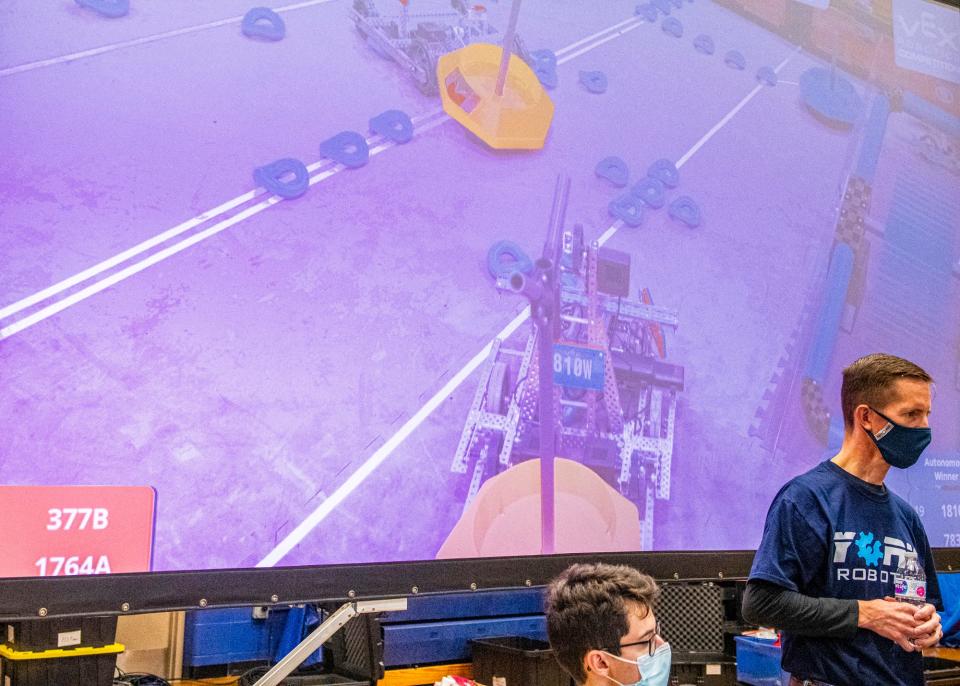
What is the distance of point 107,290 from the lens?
2492mm

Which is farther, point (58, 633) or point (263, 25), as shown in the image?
point (263, 25)

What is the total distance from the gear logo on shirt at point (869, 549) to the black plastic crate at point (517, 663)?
1.10m

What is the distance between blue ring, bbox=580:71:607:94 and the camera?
11.5 feet

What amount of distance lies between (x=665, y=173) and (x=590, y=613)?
2188 mm

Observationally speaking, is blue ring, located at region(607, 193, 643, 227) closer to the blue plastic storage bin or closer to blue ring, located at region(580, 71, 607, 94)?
blue ring, located at region(580, 71, 607, 94)

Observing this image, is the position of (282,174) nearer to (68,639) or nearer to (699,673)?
(68,639)

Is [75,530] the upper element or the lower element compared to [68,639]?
upper

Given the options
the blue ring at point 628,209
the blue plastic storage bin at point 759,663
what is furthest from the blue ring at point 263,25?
the blue plastic storage bin at point 759,663

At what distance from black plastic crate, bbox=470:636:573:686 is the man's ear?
1169 millimetres

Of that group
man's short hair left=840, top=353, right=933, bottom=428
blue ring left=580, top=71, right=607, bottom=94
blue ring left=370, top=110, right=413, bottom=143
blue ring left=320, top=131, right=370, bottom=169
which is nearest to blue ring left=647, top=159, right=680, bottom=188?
blue ring left=580, top=71, right=607, bottom=94

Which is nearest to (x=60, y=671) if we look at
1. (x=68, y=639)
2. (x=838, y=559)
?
(x=68, y=639)

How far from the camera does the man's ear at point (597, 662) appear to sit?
67.9 inches

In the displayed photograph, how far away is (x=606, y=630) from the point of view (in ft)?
5.72

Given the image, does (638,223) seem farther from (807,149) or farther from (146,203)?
(146,203)
